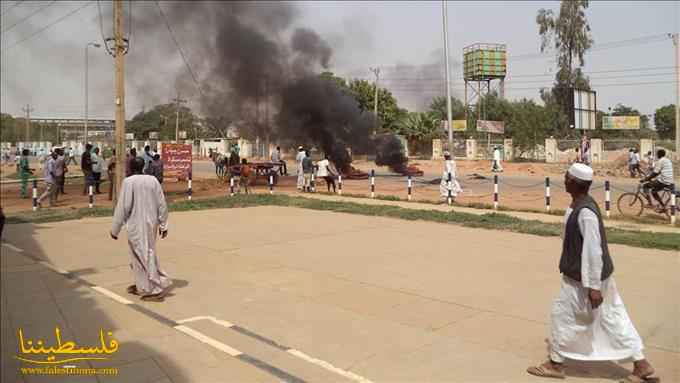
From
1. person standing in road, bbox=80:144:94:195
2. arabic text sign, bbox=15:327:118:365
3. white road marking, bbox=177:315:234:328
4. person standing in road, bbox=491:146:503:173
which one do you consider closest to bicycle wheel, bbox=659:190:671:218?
white road marking, bbox=177:315:234:328

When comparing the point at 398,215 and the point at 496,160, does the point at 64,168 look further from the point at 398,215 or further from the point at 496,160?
the point at 496,160

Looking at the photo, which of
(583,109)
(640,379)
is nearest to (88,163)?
(640,379)

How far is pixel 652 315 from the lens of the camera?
5.05 meters

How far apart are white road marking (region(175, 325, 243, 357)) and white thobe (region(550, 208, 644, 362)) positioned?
227cm

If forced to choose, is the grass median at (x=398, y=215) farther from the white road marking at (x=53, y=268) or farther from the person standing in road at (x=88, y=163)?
the white road marking at (x=53, y=268)

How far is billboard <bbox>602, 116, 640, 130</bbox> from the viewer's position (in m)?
40.6

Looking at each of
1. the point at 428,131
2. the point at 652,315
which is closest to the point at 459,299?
the point at 652,315

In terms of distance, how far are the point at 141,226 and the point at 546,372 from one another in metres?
4.07

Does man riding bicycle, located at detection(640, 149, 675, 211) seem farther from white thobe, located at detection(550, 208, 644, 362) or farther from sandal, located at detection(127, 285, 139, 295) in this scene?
sandal, located at detection(127, 285, 139, 295)

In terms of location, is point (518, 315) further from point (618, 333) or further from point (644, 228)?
point (644, 228)

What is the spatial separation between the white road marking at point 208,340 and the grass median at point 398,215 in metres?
6.80

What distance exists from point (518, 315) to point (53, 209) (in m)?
12.8

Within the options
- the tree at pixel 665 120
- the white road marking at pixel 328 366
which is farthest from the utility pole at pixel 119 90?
the tree at pixel 665 120

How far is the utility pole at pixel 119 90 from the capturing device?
13523 mm
